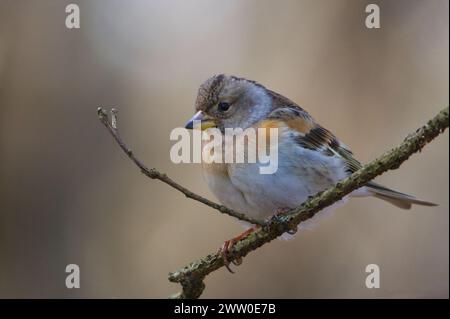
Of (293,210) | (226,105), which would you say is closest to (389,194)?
(226,105)

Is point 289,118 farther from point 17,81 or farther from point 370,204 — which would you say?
point 17,81

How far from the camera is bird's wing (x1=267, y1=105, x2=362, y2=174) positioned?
3.52 metres

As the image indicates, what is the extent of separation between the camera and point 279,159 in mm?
3270

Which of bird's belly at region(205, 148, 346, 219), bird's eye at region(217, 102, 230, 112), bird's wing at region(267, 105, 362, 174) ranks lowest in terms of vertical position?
bird's belly at region(205, 148, 346, 219)

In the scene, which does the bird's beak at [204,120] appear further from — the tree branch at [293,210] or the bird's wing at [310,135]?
the tree branch at [293,210]

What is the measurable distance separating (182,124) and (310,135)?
2.00 metres

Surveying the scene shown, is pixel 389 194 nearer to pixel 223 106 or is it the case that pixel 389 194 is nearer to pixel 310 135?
pixel 310 135

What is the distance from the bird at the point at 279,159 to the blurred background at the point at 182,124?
1480 millimetres

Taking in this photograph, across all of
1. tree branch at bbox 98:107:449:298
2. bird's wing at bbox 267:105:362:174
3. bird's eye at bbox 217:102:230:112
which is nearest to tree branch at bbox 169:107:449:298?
tree branch at bbox 98:107:449:298

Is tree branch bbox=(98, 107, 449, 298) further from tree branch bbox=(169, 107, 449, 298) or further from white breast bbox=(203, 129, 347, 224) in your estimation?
white breast bbox=(203, 129, 347, 224)

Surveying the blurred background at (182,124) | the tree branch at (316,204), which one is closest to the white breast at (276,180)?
the tree branch at (316,204)

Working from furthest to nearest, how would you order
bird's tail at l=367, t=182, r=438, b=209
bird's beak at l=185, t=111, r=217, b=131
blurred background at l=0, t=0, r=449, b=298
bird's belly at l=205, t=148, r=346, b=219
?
blurred background at l=0, t=0, r=449, b=298 → bird's tail at l=367, t=182, r=438, b=209 → bird's beak at l=185, t=111, r=217, b=131 → bird's belly at l=205, t=148, r=346, b=219

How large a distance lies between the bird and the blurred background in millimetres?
1480
